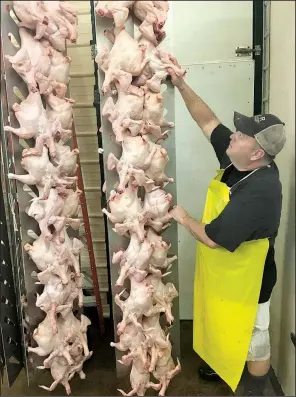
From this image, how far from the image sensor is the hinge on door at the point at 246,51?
2092 mm

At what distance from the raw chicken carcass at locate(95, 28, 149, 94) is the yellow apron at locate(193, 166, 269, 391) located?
0.54 metres

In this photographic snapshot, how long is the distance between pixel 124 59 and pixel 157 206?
523 millimetres

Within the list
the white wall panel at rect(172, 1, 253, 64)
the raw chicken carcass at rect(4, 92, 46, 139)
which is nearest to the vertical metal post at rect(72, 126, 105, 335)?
the raw chicken carcass at rect(4, 92, 46, 139)

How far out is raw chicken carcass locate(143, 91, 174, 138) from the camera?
160 cm

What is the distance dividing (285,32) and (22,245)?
129 cm

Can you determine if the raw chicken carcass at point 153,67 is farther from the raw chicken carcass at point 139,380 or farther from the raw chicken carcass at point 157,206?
the raw chicken carcass at point 139,380

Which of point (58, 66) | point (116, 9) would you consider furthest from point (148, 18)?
point (58, 66)

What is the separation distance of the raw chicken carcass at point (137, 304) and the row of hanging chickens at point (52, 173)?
0.73 feet

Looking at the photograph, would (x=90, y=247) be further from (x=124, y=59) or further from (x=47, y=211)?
(x=124, y=59)

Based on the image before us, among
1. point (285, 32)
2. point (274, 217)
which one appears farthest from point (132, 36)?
point (274, 217)

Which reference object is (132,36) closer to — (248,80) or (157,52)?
(157,52)

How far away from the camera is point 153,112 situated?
1.60m

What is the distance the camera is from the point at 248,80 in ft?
7.02

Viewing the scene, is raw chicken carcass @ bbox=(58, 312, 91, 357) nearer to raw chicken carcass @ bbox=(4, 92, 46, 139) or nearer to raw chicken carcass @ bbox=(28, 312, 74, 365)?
raw chicken carcass @ bbox=(28, 312, 74, 365)
